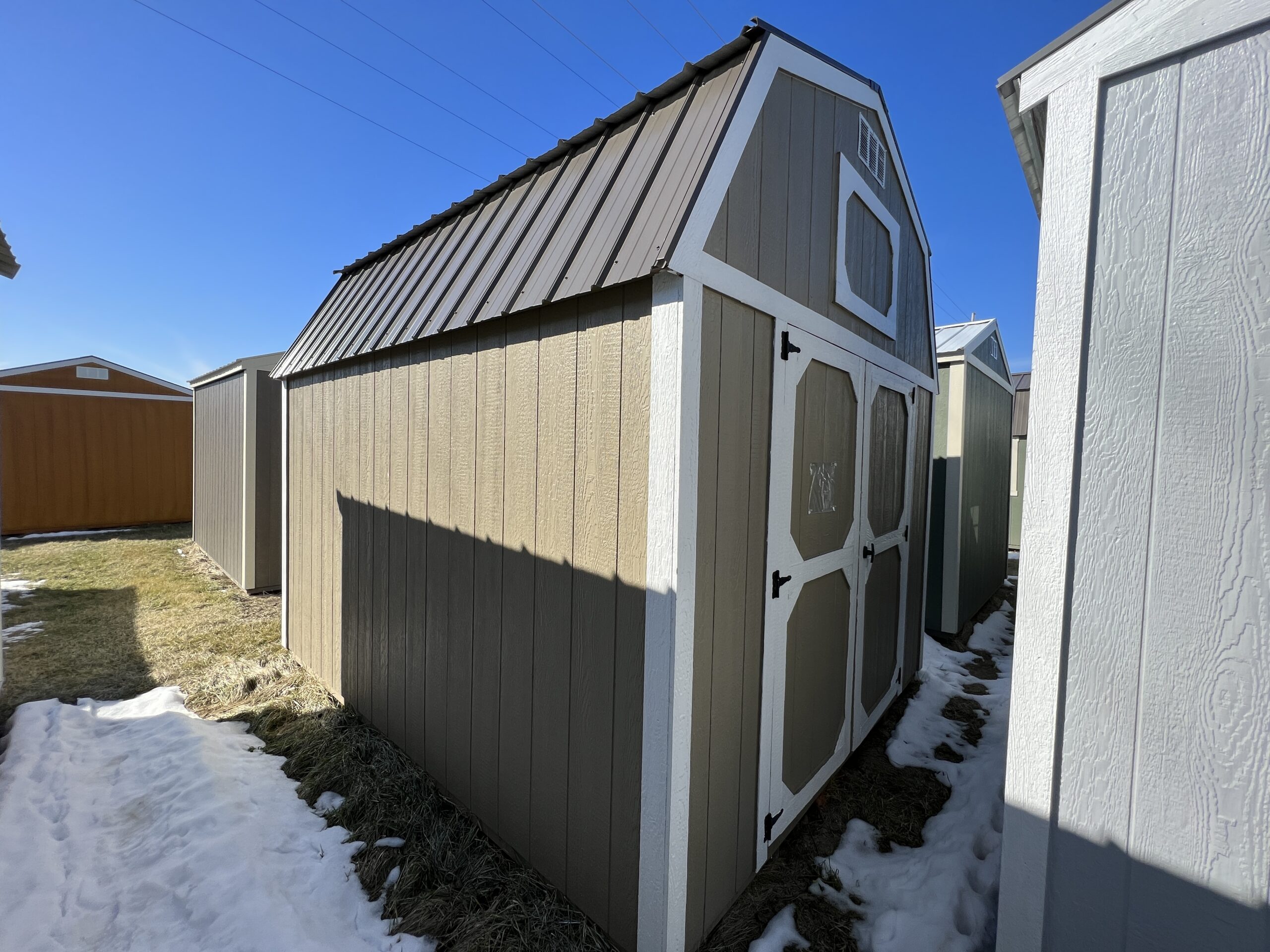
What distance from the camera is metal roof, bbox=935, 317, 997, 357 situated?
18.0 ft

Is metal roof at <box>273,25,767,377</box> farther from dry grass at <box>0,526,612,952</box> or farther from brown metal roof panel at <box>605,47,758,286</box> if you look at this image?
dry grass at <box>0,526,612,952</box>

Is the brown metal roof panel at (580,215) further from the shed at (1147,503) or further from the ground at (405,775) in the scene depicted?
the ground at (405,775)

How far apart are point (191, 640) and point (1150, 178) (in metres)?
6.70

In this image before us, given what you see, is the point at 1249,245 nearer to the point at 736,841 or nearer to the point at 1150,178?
the point at 1150,178

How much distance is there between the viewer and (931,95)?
24.8 ft

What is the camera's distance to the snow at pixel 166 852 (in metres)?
1.91

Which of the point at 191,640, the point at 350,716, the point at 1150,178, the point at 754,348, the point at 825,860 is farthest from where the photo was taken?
the point at 191,640

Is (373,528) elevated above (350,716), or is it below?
above

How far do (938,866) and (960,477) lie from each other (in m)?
4.06

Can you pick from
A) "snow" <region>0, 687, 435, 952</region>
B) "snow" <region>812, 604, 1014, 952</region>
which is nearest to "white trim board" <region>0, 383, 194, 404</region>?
"snow" <region>0, 687, 435, 952</region>

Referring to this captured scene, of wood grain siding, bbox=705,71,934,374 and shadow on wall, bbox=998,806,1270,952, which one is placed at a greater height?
wood grain siding, bbox=705,71,934,374

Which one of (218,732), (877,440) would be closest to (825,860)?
(877,440)

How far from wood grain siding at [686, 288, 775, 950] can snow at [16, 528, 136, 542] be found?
13.2 metres

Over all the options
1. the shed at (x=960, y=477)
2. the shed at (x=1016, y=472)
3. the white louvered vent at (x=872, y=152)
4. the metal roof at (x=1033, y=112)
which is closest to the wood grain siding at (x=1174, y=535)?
the metal roof at (x=1033, y=112)
